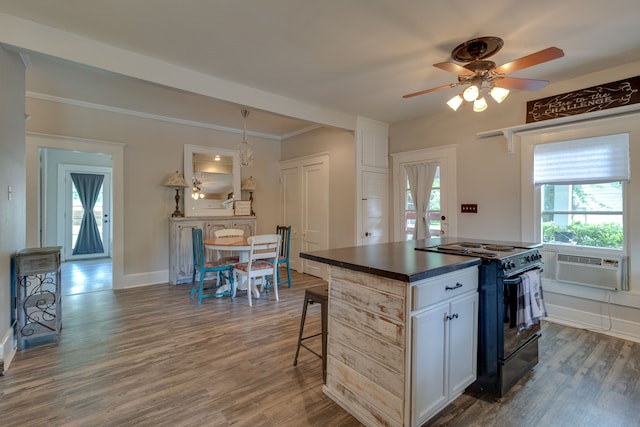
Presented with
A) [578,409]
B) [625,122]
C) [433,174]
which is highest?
[625,122]

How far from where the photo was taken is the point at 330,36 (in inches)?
98.9

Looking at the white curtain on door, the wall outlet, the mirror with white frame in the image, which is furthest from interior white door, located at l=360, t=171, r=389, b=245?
the mirror with white frame

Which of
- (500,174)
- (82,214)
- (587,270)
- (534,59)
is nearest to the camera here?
(534,59)

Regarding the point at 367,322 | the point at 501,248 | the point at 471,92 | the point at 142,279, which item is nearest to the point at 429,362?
the point at 367,322

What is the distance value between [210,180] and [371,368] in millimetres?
4460

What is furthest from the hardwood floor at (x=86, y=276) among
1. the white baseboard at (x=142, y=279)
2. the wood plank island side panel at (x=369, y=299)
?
the wood plank island side panel at (x=369, y=299)

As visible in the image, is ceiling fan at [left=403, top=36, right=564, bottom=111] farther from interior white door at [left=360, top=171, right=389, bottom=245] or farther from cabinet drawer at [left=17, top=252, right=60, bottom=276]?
cabinet drawer at [left=17, top=252, right=60, bottom=276]

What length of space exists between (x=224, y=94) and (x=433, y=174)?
303 cm

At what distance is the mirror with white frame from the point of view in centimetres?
509

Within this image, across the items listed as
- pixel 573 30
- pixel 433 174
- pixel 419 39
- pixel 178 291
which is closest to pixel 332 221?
pixel 433 174

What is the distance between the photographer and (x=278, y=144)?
20.8 ft

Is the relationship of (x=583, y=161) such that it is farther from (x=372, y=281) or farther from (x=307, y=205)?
(x=307, y=205)

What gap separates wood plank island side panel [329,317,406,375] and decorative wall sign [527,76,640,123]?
333cm

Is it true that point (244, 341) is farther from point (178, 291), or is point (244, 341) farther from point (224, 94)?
point (224, 94)
